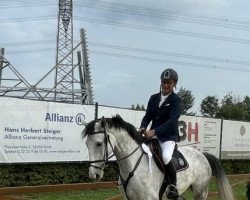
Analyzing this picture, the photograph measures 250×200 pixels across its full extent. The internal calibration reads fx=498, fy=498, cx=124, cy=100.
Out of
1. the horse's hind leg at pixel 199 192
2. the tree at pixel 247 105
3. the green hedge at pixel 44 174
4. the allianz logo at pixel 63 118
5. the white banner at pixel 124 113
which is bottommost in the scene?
the green hedge at pixel 44 174

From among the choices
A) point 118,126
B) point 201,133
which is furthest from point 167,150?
point 201,133

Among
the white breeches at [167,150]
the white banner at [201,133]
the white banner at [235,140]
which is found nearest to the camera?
the white breeches at [167,150]

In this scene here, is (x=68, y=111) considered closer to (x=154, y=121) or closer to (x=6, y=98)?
(x=6, y=98)

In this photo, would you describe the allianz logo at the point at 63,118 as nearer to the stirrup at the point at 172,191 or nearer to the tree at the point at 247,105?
the stirrup at the point at 172,191

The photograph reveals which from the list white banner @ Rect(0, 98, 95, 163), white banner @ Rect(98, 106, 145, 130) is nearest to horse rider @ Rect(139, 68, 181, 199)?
white banner @ Rect(0, 98, 95, 163)

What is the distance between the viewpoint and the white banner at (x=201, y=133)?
20453mm

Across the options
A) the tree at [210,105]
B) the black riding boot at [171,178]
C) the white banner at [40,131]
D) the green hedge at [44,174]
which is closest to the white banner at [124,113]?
the white banner at [40,131]

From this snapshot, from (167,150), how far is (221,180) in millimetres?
1952

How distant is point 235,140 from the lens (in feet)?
78.5

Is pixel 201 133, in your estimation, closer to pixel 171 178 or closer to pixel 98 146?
pixel 171 178

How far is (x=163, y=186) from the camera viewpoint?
7188 millimetres

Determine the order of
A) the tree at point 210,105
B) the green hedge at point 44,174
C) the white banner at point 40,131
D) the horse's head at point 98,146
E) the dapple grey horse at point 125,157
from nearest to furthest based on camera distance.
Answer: the horse's head at point 98,146 → the dapple grey horse at point 125,157 → the white banner at point 40,131 → the green hedge at point 44,174 → the tree at point 210,105

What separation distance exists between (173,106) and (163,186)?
3.84 feet

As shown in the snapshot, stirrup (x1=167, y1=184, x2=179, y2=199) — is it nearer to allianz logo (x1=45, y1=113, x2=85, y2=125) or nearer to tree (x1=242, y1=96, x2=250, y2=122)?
allianz logo (x1=45, y1=113, x2=85, y2=125)
